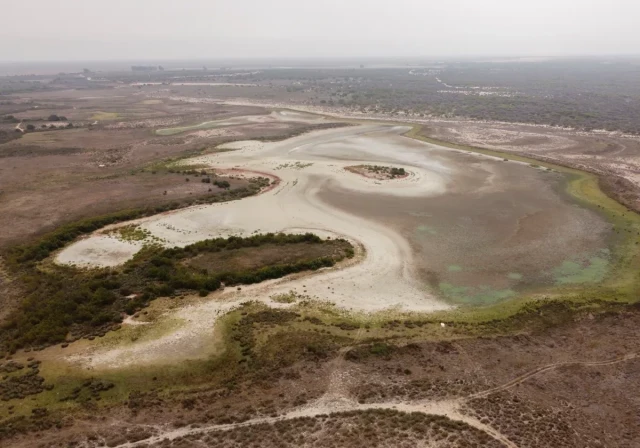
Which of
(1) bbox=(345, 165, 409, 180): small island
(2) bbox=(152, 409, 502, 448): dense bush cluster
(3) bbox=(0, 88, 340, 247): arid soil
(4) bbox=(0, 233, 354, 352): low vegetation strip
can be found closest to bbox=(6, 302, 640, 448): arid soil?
(2) bbox=(152, 409, 502, 448): dense bush cluster

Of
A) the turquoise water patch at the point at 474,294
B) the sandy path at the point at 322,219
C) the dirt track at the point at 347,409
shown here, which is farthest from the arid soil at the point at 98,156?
the turquoise water patch at the point at 474,294

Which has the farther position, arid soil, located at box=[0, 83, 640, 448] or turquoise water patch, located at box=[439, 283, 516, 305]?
turquoise water patch, located at box=[439, 283, 516, 305]

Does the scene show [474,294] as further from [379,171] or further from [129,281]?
[379,171]

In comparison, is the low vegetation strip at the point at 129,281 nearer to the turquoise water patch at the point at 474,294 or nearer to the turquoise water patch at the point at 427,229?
the turquoise water patch at the point at 427,229

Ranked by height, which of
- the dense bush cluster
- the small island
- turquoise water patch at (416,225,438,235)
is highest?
the small island

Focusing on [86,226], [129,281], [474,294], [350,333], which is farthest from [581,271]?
[86,226]

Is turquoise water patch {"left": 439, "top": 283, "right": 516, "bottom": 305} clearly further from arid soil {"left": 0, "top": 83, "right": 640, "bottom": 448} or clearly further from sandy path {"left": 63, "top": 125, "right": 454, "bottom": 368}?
sandy path {"left": 63, "top": 125, "right": 454, "bottom": 368}
